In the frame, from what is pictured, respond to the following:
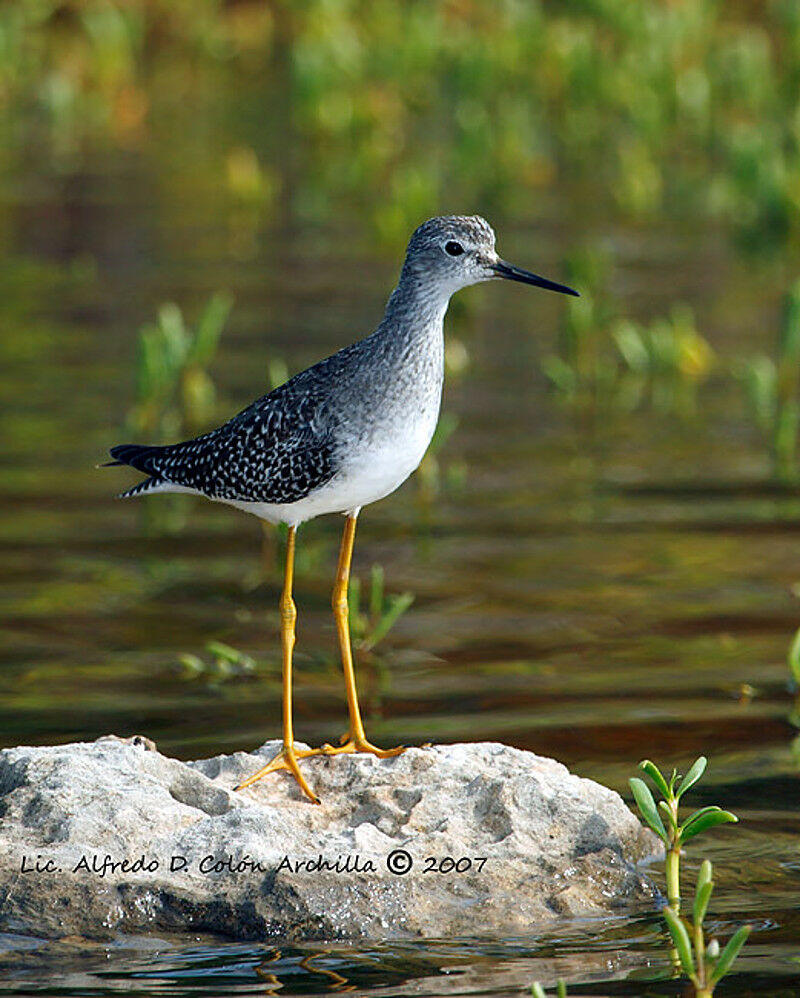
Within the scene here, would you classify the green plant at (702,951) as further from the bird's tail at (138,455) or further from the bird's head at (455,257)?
the bird's tail at (138,455)

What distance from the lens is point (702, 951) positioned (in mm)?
4895

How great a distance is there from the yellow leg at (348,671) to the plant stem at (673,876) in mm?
1099

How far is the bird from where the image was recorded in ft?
20.1

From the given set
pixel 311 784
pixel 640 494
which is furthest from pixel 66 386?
pixel 311 784

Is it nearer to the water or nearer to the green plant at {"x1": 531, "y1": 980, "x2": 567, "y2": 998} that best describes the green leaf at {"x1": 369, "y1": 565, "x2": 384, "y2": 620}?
the water

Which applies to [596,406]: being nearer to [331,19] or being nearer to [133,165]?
[133,165]

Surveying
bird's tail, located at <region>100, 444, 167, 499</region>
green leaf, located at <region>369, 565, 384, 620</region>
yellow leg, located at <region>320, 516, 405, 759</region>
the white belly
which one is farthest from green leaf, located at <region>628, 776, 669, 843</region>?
green leaf, located at <region>369, 565, 384, 620</region>

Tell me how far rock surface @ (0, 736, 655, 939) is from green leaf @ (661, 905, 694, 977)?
0.70 metres

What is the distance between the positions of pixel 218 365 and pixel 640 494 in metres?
3.78

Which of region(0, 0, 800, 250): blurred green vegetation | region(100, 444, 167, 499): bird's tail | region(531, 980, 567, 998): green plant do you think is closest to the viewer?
region(531, 980, 567, 998): green plant

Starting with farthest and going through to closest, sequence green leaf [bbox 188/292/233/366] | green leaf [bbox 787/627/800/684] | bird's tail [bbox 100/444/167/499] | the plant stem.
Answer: green leaf [bbox 188/292/233/366] → green leaf [bbox 787/627/800/684] → bird's tail [bbox 100/444/167/499] → the plant stem

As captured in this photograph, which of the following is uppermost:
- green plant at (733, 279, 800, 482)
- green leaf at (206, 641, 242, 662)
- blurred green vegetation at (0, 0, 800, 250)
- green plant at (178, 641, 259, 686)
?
blurred green vegetation at (0, 0, 800, 250)

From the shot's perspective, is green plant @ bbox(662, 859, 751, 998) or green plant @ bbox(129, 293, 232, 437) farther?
green plant @ bbox(129, 293, 232, 437)

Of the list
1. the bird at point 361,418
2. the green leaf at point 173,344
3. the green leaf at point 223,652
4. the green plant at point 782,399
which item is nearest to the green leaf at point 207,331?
the green leaf at point 173,344
